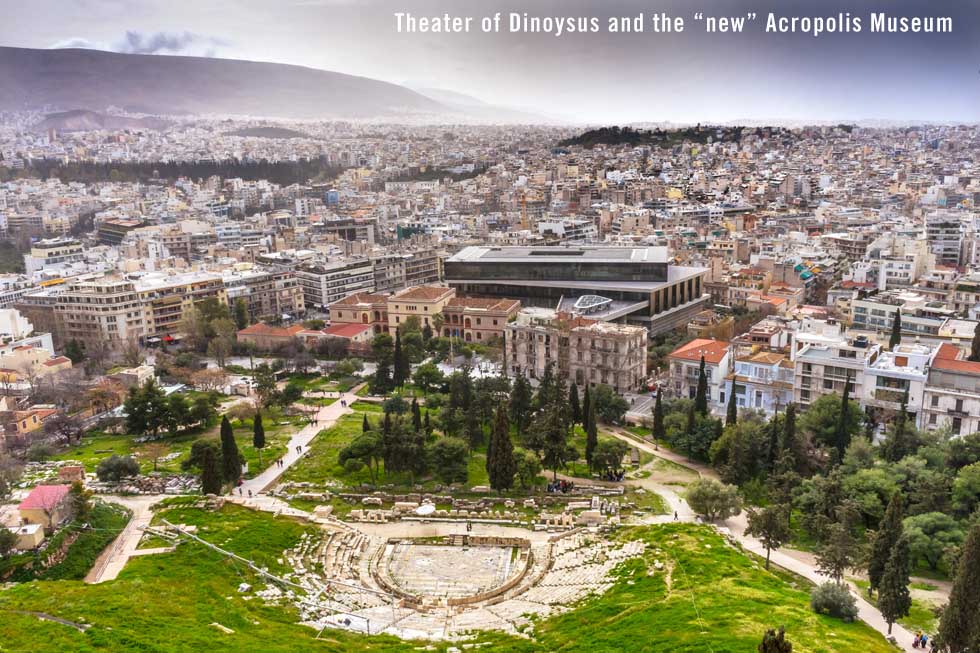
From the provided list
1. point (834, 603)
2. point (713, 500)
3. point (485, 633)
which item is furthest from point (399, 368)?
point (834, 603)

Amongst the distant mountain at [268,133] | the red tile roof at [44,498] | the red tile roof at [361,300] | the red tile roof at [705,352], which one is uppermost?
the distant mountain at [268,133]

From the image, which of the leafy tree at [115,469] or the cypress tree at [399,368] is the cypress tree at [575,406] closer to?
the cypress tree at [399,368]

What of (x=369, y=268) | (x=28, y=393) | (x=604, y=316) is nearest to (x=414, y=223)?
(x=369, y=268)

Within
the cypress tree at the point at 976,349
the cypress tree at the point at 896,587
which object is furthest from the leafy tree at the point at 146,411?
the cypress tree at the point at 976,349

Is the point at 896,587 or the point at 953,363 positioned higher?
the point at 953,363

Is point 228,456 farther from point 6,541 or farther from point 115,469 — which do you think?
point 6,541

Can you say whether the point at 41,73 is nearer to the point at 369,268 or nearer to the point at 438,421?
the point at 369,268

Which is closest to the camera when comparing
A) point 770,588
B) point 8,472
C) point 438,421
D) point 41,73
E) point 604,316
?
point 770,588
